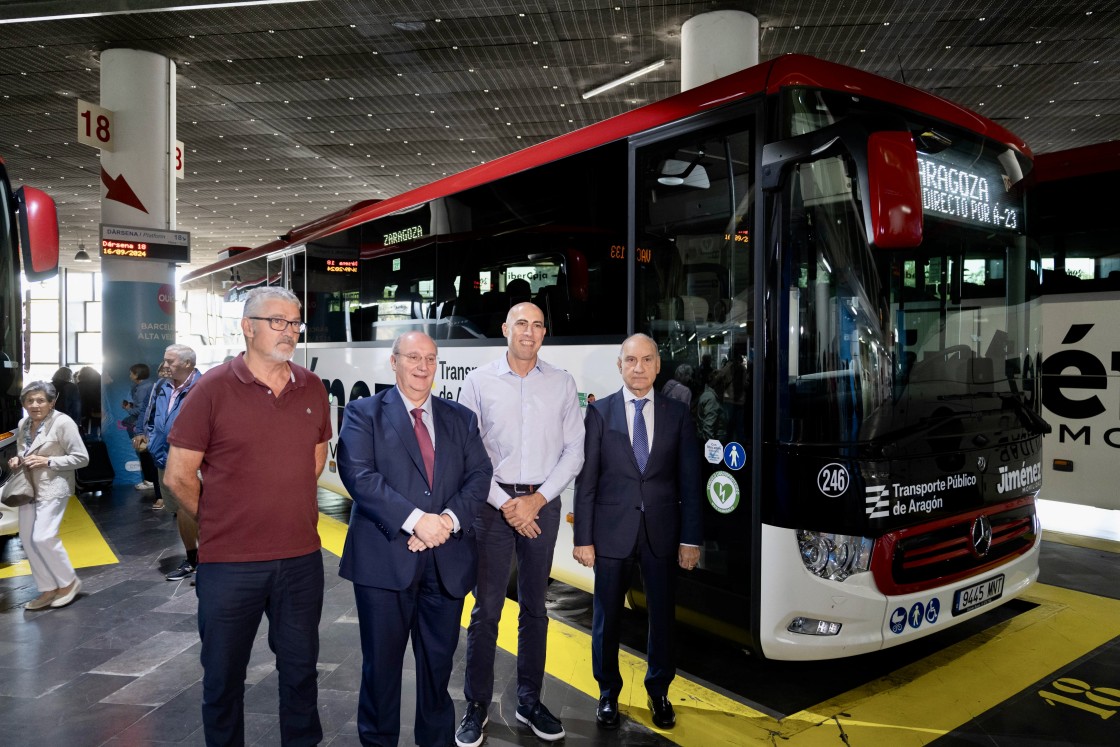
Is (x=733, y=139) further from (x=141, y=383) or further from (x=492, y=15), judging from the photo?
(x=141, y=383)

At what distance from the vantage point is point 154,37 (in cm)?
1009

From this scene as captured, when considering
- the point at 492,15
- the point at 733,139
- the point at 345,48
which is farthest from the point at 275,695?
the point at 345,48

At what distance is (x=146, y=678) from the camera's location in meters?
4.15

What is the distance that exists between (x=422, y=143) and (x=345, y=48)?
520 centimetres

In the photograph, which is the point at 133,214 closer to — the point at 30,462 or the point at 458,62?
the point at 458,62

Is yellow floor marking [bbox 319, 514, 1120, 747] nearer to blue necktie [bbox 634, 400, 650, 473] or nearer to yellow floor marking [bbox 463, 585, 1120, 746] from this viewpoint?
yellow floor marking [bbox 463, 585, 1120, 746]

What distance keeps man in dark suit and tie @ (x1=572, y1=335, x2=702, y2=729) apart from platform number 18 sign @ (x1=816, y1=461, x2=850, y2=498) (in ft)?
1.86

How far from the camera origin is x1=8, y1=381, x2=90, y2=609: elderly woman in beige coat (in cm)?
526

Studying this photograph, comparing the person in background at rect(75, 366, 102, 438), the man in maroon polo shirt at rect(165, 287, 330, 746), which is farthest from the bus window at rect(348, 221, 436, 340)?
the person in background at rect(75, 366, 102, 438)

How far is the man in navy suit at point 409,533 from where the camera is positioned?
3.00m

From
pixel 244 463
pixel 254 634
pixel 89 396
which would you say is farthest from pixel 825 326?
pixel 89 396

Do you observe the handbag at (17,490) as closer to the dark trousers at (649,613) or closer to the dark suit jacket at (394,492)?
the dark suit jacket at (394,492)

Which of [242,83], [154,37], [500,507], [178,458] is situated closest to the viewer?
[178,458]

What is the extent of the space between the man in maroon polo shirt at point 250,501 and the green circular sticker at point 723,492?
6.49ft
